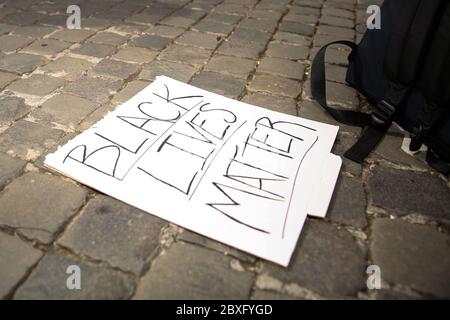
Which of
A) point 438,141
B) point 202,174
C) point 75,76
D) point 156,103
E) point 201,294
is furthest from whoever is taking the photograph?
point 75,76

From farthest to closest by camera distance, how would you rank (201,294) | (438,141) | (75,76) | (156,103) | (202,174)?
(75,76) < (156,103) < (438,141) < (202,174) < (201,294)

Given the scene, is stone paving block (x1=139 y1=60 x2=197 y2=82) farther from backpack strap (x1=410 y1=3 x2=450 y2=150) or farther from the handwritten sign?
backpack strap (x1=410 y1=3 x2=450 y2=150)

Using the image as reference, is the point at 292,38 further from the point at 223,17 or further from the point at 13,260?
the point at 13,260

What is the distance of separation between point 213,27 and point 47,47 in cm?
110

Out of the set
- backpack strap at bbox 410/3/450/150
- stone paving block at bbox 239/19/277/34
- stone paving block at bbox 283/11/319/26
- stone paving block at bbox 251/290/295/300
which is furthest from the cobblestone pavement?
stone paving block at bbox 283/11/319/26

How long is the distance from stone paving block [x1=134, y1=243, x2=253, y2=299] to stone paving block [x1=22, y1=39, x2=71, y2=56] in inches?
64.0

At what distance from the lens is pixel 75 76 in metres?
1.79

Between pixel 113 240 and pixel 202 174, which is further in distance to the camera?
pixel 202 174

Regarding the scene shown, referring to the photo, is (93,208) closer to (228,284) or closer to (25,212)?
(25,212)

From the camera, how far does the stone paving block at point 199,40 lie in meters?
2.15

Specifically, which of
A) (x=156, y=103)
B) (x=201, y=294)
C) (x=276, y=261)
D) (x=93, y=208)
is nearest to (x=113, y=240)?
(x=93, y=208)

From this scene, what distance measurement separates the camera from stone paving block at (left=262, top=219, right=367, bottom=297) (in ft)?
3.10

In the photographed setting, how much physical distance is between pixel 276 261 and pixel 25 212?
81 centimetres
